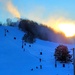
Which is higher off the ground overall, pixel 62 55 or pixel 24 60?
pixel 62 55

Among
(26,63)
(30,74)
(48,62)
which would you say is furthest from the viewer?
(48,62)

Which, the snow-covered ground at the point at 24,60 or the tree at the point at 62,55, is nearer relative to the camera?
the snow-covered ground at the point at 24,60

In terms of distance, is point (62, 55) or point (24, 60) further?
point (62, 55)

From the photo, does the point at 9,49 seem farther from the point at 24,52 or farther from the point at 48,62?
the point at 48,62

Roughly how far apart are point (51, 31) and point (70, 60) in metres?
53.5

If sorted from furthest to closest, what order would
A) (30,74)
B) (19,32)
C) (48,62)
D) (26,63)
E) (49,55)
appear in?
(19,32) < (49,55) < (48,62) < (26,63) < (30,74)

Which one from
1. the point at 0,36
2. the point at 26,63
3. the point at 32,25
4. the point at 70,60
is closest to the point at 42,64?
the point at 26,63

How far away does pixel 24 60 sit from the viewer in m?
57.0

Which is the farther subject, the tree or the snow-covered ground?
the tree

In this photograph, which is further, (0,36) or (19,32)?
(19,32)

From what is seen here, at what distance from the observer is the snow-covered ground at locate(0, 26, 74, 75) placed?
50.1 m

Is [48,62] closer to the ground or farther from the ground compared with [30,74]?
farther from the ground

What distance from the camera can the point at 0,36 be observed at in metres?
70.7

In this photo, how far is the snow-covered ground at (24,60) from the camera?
164ft
